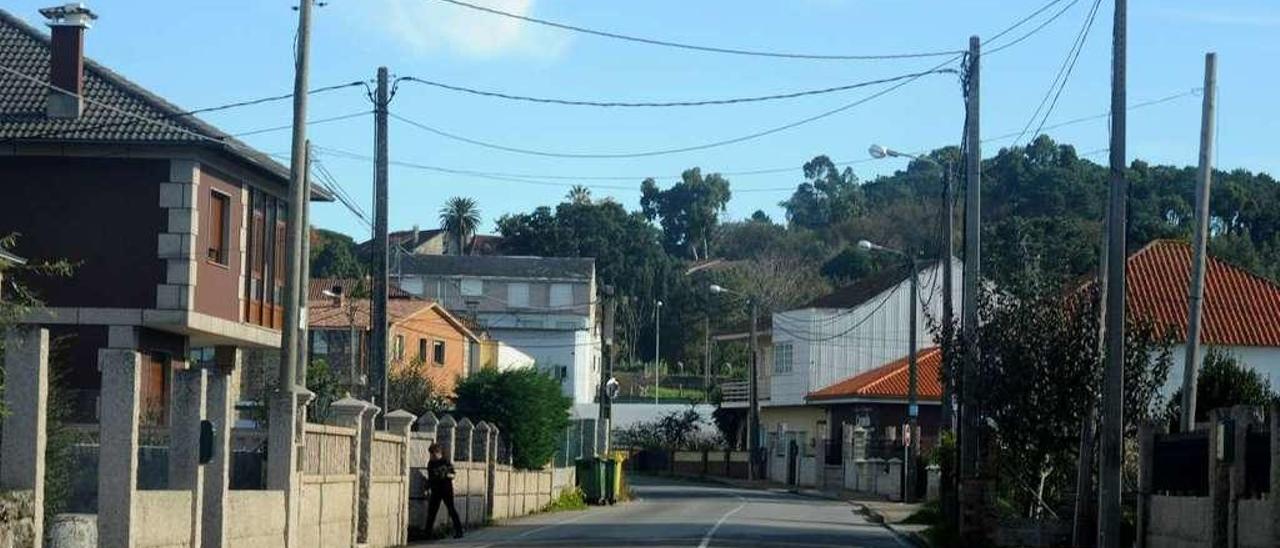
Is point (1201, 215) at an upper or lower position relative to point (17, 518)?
upper

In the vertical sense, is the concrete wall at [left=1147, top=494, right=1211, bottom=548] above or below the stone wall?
below

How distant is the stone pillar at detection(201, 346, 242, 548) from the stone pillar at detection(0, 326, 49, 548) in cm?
502

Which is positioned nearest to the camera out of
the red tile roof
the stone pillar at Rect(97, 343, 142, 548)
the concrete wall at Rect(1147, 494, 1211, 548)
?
the stone pillar at Rect(97, 343, 142, 548)

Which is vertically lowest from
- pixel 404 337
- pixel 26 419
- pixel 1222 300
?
pixel 26 419

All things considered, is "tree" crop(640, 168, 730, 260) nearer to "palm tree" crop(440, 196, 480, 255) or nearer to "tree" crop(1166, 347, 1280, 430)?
"palm tree" crop(440, 196, 480, 255)

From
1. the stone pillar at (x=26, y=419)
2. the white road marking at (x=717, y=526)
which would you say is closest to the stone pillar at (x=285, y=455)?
the white road marking at (x=717, y=526)

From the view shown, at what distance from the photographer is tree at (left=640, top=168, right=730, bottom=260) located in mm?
139875

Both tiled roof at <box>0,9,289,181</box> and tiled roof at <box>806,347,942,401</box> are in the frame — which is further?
tiled roof at <box>806,347,942,401</box>

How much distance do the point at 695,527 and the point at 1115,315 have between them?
1174 cm

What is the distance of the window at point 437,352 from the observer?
73750 mm

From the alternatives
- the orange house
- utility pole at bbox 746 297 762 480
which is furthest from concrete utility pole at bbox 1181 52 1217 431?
utility pole at bbox 746 297 762 480

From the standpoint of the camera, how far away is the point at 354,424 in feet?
85.7

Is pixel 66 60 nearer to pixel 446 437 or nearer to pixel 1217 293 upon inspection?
pixel 446 437

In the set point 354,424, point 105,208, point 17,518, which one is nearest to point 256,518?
point 354,424
